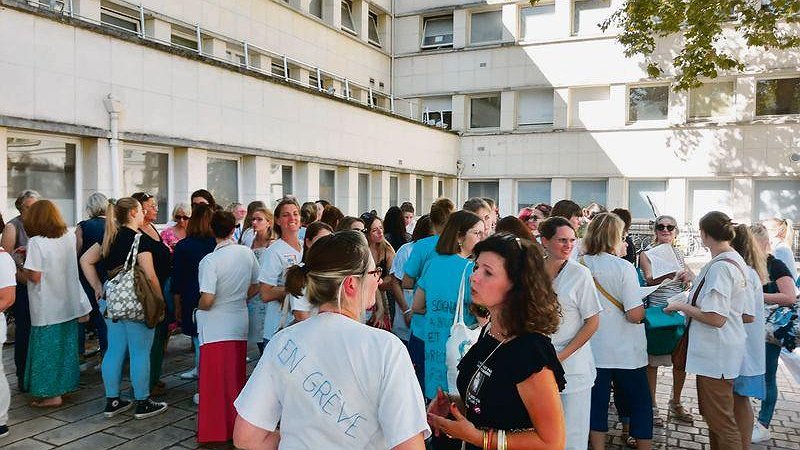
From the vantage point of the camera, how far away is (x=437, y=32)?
23.3 m

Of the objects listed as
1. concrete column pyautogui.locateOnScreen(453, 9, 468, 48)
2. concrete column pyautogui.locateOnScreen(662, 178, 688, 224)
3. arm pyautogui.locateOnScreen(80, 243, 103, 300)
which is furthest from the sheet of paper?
concrete column pyautogui.locateOnScreen(453, 9, 468, 48)

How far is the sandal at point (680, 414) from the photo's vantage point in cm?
532

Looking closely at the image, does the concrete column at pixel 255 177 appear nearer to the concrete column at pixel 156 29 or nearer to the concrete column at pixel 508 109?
the concrete column at pixel 156 29

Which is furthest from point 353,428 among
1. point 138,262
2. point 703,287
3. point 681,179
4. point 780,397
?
point 681,179

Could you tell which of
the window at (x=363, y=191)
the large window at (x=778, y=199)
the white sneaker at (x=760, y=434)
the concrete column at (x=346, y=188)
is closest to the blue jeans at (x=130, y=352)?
the white sneaker at (x=760, y=434)

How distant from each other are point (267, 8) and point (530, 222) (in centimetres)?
1152

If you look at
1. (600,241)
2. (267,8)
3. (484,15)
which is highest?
(484,15)

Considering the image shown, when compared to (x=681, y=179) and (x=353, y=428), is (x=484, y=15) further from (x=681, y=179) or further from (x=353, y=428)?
(x=353, y=428)

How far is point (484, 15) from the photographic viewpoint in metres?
22.6

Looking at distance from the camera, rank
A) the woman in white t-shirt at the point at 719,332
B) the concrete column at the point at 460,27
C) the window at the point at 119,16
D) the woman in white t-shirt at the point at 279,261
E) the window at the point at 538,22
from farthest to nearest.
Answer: the concrete column at the point at 460,27 → the window at the point at 538,22 → the window at the point at 119,16 → the woman in white t-shirt at the point at 279,261 → the woman in white t-shirt at the point at 719,332

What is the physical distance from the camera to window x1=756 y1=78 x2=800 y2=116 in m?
18.5

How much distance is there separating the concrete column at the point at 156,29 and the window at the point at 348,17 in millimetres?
8280

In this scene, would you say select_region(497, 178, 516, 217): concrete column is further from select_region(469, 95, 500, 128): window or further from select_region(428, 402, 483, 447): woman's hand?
select_region(428, 402, 483, 447): woman's hand

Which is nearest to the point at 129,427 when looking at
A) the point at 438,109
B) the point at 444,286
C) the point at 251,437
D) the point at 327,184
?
the point at 444,286
